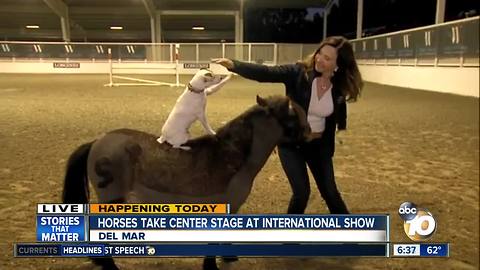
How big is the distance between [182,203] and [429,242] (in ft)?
3.61

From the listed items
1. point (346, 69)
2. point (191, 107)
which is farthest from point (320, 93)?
point (191, 107)

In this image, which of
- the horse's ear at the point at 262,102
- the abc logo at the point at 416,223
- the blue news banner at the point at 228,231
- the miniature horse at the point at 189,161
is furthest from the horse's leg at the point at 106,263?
the abc logo at the point at 416,223

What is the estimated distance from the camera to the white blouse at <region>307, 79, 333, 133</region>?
238cm

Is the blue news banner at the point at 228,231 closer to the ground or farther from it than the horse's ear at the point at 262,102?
closer to the ground

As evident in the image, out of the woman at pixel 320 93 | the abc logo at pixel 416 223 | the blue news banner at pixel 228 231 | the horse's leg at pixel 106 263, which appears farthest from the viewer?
the woman at pixel 320 93

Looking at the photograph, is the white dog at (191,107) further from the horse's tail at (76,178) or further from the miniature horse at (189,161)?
the horse's tail at (76,178)

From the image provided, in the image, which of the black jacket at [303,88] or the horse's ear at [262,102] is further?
the black jacket at [303,88]

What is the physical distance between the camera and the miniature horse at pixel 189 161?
193cm

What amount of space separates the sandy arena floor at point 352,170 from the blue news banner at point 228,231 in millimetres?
246

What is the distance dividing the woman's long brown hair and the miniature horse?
51cm

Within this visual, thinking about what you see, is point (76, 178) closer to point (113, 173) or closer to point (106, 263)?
point (113, 173)

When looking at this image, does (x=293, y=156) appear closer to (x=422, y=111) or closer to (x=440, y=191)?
(x=440, y=191)

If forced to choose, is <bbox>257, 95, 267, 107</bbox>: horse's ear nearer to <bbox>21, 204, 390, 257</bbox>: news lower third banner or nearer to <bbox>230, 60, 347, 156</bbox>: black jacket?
<bbox>230, 60, 347, 156</bbox>: black jacket

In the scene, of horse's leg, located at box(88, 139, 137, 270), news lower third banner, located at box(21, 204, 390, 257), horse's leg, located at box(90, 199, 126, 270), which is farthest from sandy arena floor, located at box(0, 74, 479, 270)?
horse's leg, located at box(88, 139, 137, 270)
